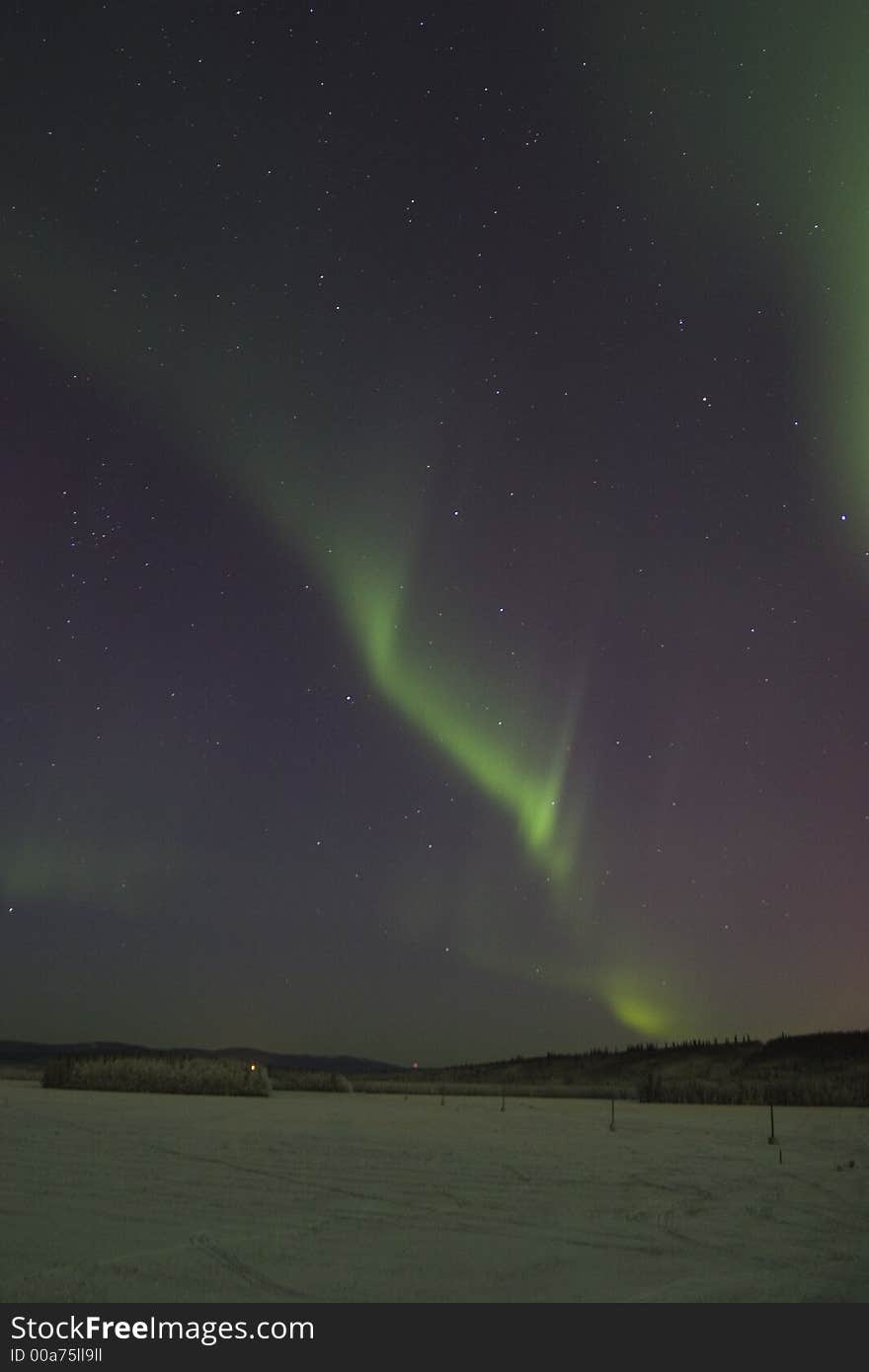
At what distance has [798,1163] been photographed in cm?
1190

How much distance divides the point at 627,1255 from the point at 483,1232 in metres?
1.02

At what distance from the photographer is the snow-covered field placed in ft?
18.9

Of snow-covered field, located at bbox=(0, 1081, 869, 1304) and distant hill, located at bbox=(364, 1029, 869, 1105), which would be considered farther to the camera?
distant hill, located at bbox=(364, 1029, 869, 1105)

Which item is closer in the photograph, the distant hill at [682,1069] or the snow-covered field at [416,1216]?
the snow-covered field at [416,1216]

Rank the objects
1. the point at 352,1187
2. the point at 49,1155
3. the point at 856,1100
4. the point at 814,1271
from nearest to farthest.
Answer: the point at 814,1271
the point at 352,1187
the point at 49,1155
the point at 856,1100

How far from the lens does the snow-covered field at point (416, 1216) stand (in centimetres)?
575

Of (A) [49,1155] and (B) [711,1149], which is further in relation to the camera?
(B) [711,1149]

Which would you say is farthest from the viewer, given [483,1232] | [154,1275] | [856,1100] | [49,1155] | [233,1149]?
[856,1100]

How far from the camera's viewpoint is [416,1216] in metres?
7.70

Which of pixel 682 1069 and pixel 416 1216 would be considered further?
pixel 682 1069
